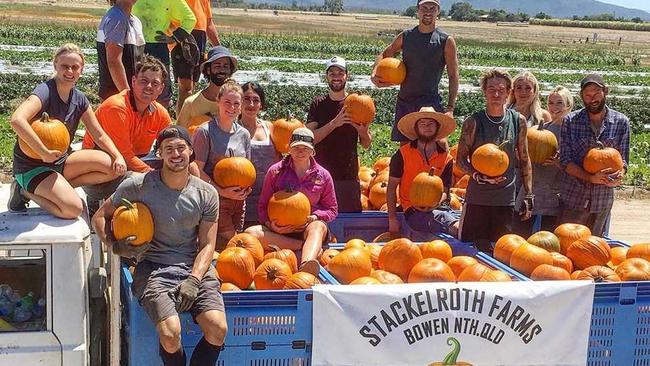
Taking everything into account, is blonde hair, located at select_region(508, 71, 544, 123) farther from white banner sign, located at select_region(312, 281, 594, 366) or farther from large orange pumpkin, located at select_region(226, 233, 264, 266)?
large orange pumpkin, located at select_region(226, 233, 264, 266)

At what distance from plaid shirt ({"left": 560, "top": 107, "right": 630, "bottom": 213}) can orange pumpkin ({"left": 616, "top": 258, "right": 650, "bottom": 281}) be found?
1692mm

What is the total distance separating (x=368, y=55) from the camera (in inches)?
2140

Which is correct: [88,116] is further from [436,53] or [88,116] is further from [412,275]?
[436,53]

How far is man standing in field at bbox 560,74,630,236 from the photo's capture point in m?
7.39

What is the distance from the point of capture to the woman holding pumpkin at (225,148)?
678 cm

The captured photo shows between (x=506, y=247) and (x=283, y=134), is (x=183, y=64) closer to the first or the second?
(x=283, y=134)

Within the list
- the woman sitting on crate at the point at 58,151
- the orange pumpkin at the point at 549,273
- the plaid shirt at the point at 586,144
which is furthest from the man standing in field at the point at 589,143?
the woman sitting on crate at the point at 58,151

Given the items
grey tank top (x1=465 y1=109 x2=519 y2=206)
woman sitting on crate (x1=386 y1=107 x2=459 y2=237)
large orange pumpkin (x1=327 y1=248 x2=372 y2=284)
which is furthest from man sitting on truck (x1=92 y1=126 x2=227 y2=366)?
grey tank top (x1=465 y1=109 x2=519 y2=206)

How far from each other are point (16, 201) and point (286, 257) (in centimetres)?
189

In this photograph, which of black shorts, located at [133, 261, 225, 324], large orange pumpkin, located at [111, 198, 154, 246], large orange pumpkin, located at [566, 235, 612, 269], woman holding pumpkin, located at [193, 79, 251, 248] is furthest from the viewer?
woman holding pumpkin, located at [193, 79, 251, 248]

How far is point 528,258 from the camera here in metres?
5.82

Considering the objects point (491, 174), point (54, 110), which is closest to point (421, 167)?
point (491, 174)

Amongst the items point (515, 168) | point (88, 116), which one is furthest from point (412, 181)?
point (88, 116)

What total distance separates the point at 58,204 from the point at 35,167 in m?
0.68
